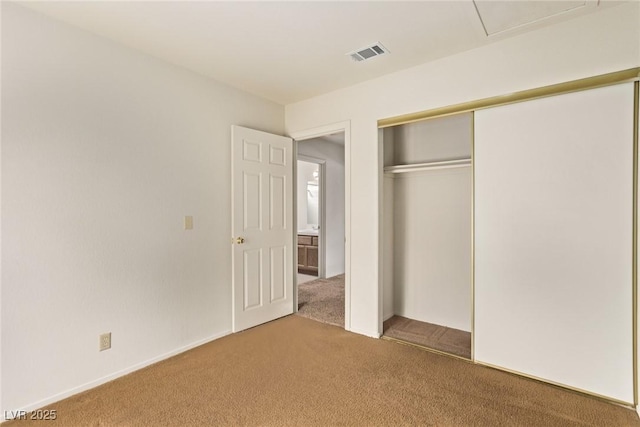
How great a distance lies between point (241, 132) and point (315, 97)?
3.09 ft

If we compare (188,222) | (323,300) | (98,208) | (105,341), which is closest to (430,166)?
(323,300)

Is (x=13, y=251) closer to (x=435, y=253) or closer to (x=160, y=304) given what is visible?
(x=160, y=304)

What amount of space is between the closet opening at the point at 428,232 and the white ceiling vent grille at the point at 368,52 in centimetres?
74

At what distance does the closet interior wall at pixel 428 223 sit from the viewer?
315 cm

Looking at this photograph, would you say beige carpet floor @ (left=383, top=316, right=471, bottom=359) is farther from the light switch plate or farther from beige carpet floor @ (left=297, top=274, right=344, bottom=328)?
the light switch plate

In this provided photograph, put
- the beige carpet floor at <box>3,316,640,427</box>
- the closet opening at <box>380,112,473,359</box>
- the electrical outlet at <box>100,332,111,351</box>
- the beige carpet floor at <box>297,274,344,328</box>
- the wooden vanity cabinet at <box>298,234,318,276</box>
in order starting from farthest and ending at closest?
the wooden vanity cabinet at <box>298,234,318,276</box> → the beige carpet floor at <box>297,274,344,328</box> → the closet opening at <box>380,112,473,359</box> → the electrical outlet at <box>100,332,111,351</box> → the beige carpet floor at <box>3,316,640,427</box>

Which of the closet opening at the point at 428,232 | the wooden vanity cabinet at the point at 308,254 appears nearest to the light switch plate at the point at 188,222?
the closet opening at the point at 428,232

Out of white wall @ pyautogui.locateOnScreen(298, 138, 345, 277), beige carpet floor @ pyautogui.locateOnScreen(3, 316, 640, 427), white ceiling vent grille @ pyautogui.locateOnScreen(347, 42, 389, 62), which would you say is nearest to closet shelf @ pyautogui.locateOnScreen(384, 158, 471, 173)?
white ceiling vent grille @ pyautogui.locateOnScreen(347, 42, 389, 62)

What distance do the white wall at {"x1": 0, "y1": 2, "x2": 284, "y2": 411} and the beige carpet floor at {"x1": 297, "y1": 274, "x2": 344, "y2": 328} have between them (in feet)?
3.74

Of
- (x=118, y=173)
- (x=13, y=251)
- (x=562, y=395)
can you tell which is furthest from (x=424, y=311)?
(x=13, y=251)

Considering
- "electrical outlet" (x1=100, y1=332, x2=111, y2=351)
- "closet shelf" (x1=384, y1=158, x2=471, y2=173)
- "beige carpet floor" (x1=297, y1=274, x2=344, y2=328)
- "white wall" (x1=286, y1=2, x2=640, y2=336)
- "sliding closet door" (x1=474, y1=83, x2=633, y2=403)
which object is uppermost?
"white wall" (x1=286, y1=2, x2=640, y2=336)

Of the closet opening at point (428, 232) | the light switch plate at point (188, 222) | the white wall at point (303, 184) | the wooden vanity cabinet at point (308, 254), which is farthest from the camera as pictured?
the white wall at point (303, 184)

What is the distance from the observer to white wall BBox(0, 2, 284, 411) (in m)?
1.89

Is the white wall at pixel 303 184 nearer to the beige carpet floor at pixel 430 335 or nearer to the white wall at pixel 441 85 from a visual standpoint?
the white wall at pixel 441 85
